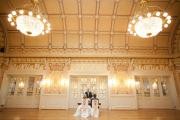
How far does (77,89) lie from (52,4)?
660 cm

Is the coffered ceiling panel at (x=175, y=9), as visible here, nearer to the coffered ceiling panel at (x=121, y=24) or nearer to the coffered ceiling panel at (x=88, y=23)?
the coffered ceiling panel at (x=121, y=24)

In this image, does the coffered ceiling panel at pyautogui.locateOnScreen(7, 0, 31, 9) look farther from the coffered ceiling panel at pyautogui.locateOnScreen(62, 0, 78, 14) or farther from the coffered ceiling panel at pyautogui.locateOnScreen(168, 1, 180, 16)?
the coffered ceiling panel at pyautogui.locateOnScreen(168, 1, 180, 16)

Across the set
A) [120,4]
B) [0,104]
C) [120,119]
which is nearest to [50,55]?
[0,104]

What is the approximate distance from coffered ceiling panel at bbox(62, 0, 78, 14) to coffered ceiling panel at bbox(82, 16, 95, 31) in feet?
2.89

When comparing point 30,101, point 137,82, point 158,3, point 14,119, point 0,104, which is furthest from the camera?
point 137,82

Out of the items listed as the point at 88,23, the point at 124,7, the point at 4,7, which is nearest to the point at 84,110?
the point at 88,23

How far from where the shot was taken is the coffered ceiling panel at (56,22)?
29.4 ft

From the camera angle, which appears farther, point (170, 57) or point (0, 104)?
point (170, 57)

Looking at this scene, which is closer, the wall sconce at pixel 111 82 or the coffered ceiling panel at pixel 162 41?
the wall sconce at pixel 111 82

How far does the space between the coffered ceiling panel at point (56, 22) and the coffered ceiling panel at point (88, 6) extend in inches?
75.4

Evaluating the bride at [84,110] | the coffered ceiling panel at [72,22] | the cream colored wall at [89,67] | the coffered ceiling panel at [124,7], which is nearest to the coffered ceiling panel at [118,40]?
the cream colored wall at [89,67]

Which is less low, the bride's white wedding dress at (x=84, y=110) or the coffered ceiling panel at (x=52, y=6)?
the coffered ceiling panel at (x=52, y=6)

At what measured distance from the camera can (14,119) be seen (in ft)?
17.1

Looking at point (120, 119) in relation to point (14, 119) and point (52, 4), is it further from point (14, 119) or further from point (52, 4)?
point (52, 4)
